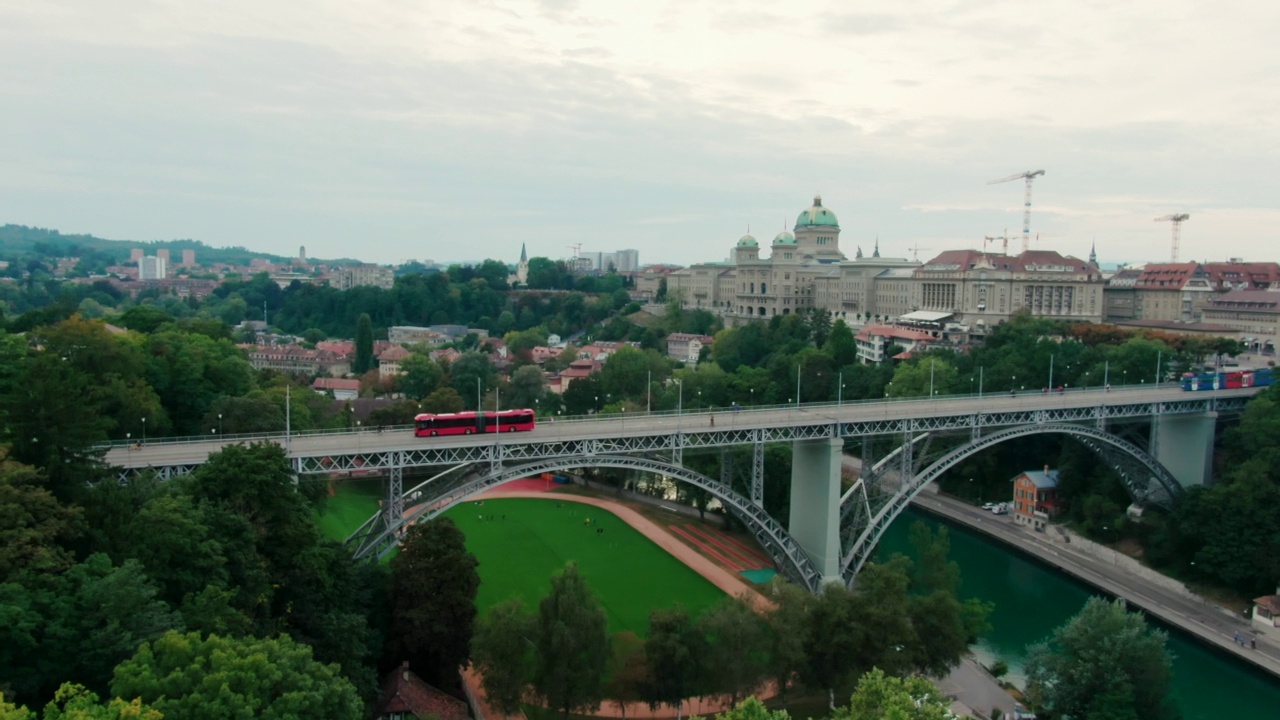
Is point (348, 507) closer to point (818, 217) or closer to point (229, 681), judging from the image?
point (229, 681)

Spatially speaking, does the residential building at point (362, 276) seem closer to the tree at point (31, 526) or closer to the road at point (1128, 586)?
the road at point (1128, 586)

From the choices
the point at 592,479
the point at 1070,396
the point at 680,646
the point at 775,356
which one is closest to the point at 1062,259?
the point at 775,356

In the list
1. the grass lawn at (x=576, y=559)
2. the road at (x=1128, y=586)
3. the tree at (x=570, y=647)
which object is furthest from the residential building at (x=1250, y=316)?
the tree at (x=570, y=647)

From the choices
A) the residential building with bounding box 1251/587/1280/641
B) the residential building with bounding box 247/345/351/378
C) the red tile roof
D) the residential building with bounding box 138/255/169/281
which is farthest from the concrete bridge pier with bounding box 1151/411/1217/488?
the residential building with bounding box 138/255/169/281

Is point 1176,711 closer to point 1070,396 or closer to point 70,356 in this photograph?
point 1070,396

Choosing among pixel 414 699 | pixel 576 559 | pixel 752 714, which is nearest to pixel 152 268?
pixel 576 559
